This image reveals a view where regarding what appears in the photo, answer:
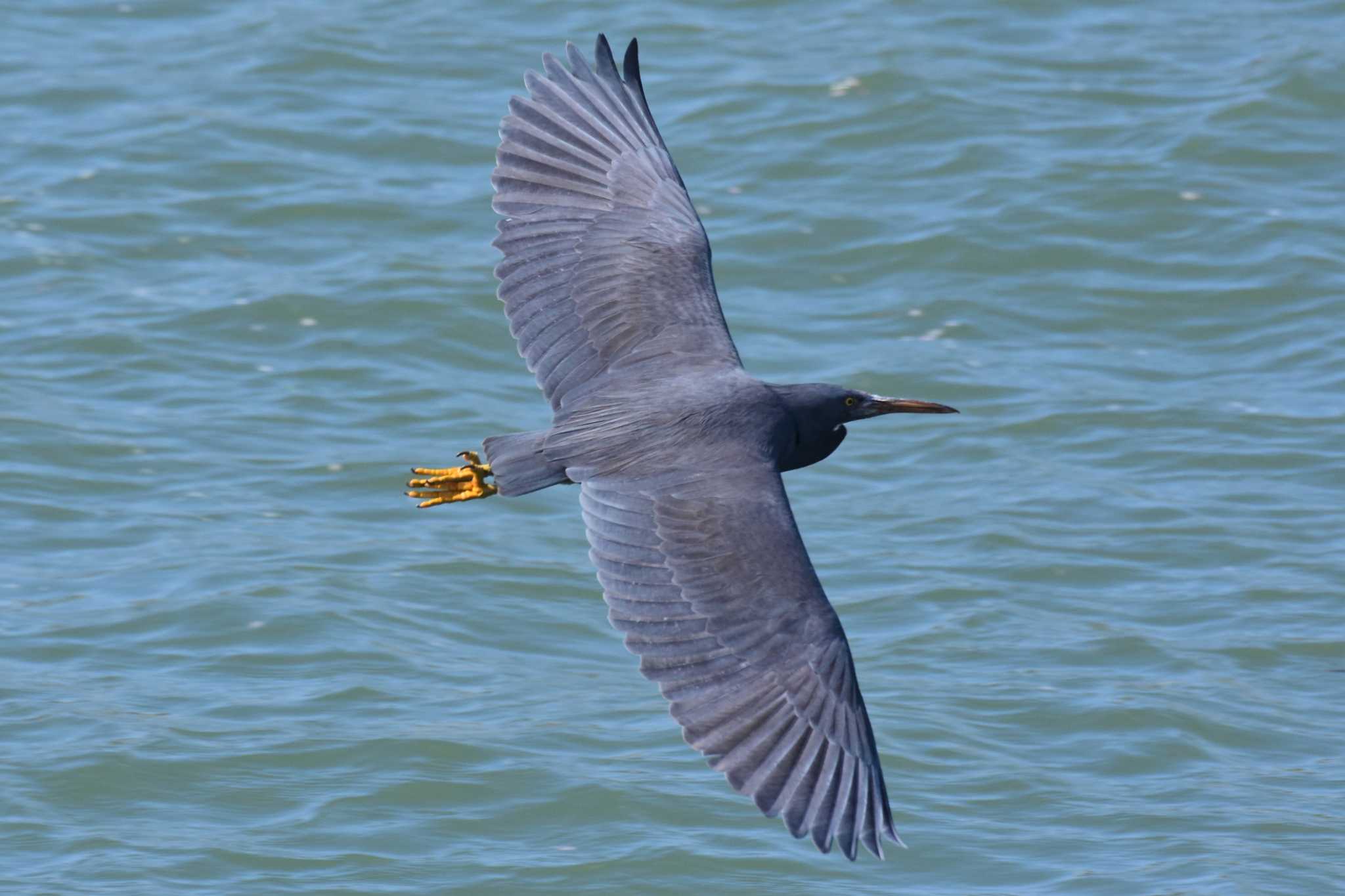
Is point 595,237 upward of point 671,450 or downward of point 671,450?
upward

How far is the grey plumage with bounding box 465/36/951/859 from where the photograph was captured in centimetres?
571

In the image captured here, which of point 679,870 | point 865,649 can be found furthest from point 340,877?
point 865,649

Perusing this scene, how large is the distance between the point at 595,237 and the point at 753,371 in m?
3.00

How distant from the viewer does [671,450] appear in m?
6.42

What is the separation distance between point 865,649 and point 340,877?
242cm

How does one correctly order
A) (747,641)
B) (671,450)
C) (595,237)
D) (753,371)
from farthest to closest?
(753,371)
(595,237)
(671,450)
(747,641)

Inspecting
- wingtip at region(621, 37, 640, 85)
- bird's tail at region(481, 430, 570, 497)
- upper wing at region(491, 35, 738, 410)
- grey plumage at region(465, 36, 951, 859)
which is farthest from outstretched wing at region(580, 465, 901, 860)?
wingtip at region(621, 37, 640, 85)

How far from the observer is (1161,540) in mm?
9312

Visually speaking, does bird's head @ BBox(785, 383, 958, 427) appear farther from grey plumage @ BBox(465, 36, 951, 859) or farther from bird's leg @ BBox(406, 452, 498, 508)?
bird's leg @ BBox(406, 452, 498, 508)

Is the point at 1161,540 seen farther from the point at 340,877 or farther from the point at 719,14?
the point at 719,14

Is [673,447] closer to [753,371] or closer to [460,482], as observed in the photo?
[460,482]

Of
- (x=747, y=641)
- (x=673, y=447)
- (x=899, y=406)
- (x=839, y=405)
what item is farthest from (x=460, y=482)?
(x=747, y=641)

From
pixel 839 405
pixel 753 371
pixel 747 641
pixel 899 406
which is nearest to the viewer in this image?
pixel 747 641

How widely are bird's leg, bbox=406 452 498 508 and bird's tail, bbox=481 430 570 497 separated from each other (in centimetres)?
70
